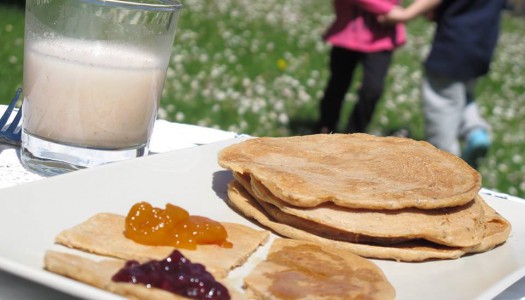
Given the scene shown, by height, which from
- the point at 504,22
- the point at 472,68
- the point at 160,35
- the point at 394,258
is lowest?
the point at 504,22

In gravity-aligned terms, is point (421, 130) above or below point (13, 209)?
below

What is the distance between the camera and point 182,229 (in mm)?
1554

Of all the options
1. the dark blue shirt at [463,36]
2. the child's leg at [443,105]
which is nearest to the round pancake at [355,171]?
the dark blue shirt at [463,36]

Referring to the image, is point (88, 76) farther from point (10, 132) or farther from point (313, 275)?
point (313, 275)

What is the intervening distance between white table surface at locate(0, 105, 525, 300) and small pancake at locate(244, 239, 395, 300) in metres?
0.32

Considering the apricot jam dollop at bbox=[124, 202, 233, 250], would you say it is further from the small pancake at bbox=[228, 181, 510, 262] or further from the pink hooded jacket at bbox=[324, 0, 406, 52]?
the pink hooded jacket at bbox=[324, 0, 406, 52]

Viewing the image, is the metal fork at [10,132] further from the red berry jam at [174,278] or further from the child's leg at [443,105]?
the child's leg at [443,105]

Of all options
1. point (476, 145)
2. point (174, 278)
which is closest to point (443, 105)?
point (476, 145)

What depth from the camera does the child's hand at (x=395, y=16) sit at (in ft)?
18.7

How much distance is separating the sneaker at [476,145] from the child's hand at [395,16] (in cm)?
109

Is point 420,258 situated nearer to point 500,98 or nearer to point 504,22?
point 500,98

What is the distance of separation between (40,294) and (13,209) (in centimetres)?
22

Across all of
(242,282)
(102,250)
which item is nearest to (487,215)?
(242,282)

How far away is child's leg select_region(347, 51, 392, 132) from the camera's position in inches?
238
